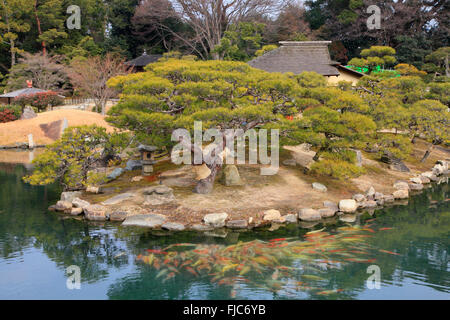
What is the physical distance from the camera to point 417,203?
12070 mm

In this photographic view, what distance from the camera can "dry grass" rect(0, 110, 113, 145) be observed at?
2173cm

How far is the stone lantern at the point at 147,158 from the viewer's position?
12688 millimetres

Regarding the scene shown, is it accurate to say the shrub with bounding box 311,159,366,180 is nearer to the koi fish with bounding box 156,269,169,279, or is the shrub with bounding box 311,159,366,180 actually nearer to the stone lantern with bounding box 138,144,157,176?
the stone lantern with bounding box 138,144,157,176

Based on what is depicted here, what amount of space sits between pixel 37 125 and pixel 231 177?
15.3 metres

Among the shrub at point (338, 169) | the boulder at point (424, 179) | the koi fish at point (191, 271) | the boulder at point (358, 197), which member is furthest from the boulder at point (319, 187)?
the koi fish at point (191, 271)

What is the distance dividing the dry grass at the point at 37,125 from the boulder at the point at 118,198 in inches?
476

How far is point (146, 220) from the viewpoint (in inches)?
378

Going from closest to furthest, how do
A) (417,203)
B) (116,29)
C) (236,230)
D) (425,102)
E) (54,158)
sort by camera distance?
(236,230)
(54,158)
(417,203)
(425,102)
(116,29)

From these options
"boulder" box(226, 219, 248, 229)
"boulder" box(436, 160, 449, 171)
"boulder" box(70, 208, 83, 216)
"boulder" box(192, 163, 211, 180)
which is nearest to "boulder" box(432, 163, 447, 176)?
"boulder" box(436, 160, 449, 171)

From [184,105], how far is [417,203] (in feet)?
24.3

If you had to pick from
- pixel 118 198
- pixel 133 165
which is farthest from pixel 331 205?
pixel 133 165
